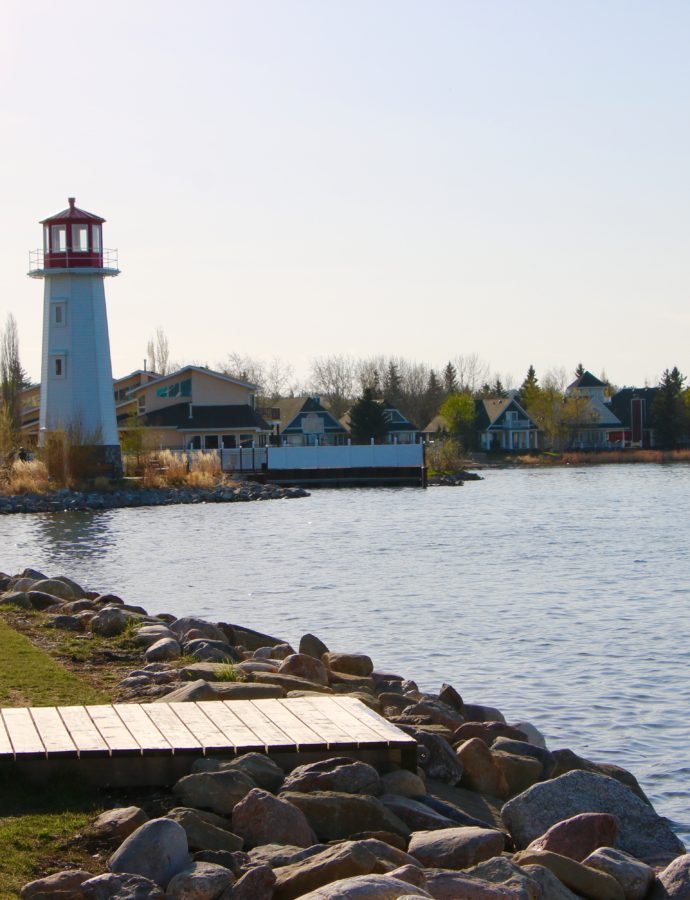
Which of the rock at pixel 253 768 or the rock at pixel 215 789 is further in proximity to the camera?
the rock at pixel 253 768

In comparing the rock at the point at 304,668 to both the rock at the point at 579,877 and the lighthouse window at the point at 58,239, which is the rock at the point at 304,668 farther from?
the lighthouse window at the point at 58,239

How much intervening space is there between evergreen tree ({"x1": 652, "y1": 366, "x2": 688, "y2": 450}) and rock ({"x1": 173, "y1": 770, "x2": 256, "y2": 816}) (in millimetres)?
92911

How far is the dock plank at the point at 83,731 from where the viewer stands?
23.0 ft

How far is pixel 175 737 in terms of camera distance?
7.39 metres

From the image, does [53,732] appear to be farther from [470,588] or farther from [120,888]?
[470,588]

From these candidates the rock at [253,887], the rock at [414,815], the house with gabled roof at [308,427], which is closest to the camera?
the rock at [253,887]

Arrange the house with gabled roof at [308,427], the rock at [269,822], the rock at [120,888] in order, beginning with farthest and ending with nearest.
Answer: the house with gabled roof at [308,427], the rock at [269,822], the rock at [120,888]

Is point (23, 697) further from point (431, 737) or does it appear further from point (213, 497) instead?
point (213, 497)

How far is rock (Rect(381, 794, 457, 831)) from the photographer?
7102mm

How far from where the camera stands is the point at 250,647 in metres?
14.0

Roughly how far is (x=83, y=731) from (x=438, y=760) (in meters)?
2.32

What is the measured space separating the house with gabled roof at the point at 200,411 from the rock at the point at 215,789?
59.4 m

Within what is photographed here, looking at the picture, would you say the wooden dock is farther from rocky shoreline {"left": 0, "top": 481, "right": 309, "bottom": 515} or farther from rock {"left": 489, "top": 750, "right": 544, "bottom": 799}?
rocky shoreline {"left": 0, "top": 481, "right": 309, "bottom": 515}

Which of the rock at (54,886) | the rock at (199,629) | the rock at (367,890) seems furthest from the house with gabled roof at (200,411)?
the rock at (367,890)
